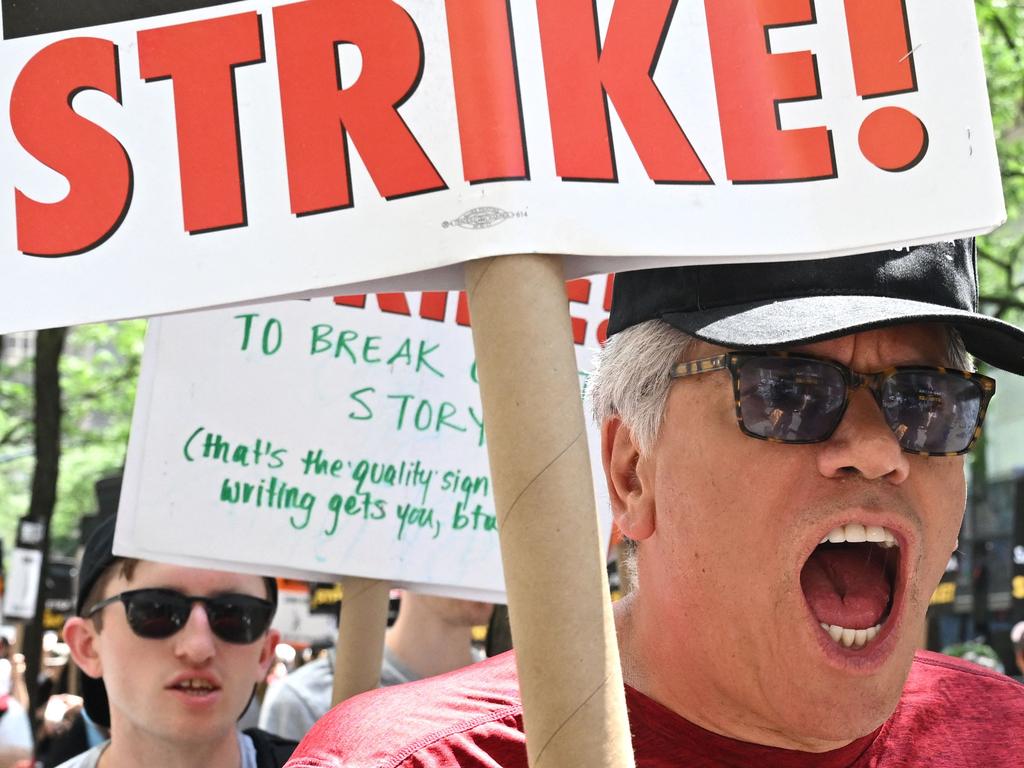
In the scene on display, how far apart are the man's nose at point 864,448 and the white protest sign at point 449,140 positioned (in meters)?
0.35

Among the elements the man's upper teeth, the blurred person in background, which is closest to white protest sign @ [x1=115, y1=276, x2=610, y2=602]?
the man's upper teeth

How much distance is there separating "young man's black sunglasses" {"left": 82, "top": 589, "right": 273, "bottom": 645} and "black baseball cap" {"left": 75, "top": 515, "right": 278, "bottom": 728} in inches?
4.3

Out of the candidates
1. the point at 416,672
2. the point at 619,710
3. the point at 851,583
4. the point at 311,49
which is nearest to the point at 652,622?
the point at 851,583

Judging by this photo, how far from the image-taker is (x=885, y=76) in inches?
65.0

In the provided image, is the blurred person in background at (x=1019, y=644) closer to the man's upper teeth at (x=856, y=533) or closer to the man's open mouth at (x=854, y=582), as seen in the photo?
the man's open mouth at (x=854, y=582)

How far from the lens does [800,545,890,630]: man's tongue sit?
191 cm

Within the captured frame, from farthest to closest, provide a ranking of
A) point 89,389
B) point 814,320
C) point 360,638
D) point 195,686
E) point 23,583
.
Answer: point 89,389 < point 23,583 < point 195,686 < point 360,638 < point 814,320

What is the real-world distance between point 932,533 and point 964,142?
23.2 inches

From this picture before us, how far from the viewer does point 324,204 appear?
1588 millimetres

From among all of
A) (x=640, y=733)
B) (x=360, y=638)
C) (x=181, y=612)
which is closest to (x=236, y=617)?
(x=181, y=612)

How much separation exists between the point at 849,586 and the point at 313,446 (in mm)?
1556

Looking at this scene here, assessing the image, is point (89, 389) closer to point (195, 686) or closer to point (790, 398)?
point (195, 686)

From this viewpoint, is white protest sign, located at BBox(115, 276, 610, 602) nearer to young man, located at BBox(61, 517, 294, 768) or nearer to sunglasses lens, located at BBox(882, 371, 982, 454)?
young man, located at BBox(61, 517, 294, 768)

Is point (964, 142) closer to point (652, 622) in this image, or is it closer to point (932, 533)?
point (932, 533)
